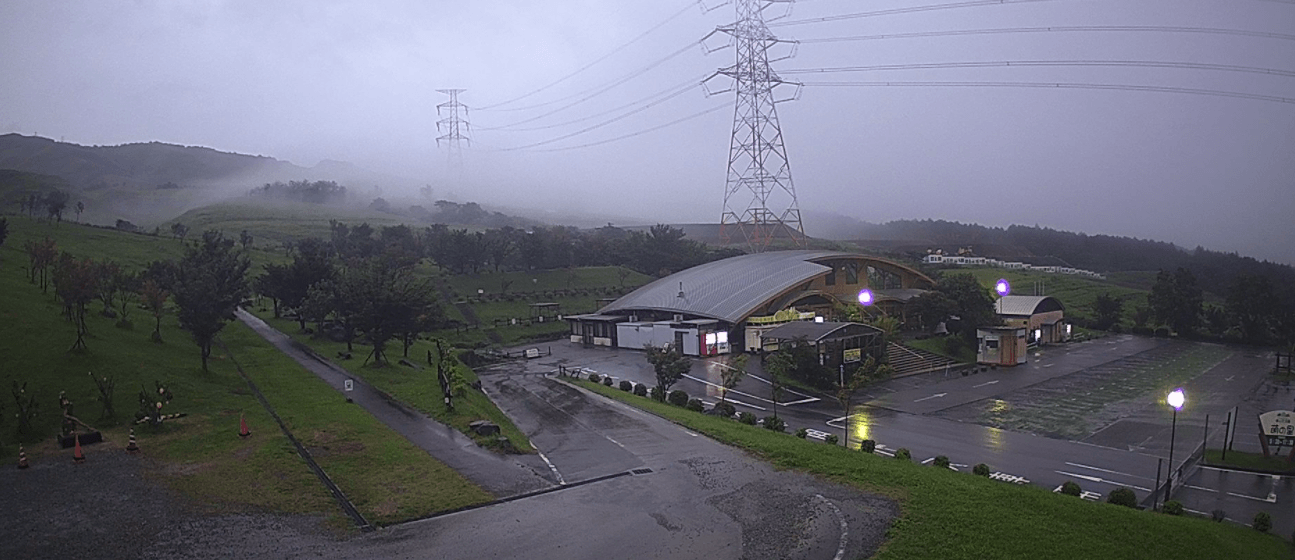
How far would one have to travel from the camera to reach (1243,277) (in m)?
46.7

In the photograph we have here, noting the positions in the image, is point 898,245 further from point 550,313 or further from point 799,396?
point 799,396

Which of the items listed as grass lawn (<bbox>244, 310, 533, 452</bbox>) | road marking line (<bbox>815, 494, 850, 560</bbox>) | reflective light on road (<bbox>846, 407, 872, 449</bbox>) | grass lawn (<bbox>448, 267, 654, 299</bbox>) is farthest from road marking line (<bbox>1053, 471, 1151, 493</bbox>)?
grass lawn (<bbox>448, 267, 654, 299</bbox>)

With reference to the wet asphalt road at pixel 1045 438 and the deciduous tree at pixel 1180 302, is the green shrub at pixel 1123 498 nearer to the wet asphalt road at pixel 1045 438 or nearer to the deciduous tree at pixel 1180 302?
the wet asphalt road at pixel 1045 438

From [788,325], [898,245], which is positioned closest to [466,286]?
[788,325]

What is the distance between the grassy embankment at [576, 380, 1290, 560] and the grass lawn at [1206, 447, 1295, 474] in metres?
6.36

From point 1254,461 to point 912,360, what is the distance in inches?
741

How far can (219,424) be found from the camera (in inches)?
757

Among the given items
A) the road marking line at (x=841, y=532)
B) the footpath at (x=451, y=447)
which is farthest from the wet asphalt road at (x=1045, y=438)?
the footpath at (x=451, y=447)

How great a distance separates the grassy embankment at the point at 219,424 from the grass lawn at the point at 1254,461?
1911cm

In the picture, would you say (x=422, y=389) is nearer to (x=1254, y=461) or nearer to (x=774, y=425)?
(x=774, y=425)

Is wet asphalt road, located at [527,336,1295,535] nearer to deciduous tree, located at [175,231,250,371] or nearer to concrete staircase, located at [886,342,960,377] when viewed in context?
concrete staircase, located at [886,342,960,377]

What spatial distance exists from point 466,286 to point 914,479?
53372 mm

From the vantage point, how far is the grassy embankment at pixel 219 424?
1362 cm

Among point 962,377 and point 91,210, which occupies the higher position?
point 91,210
